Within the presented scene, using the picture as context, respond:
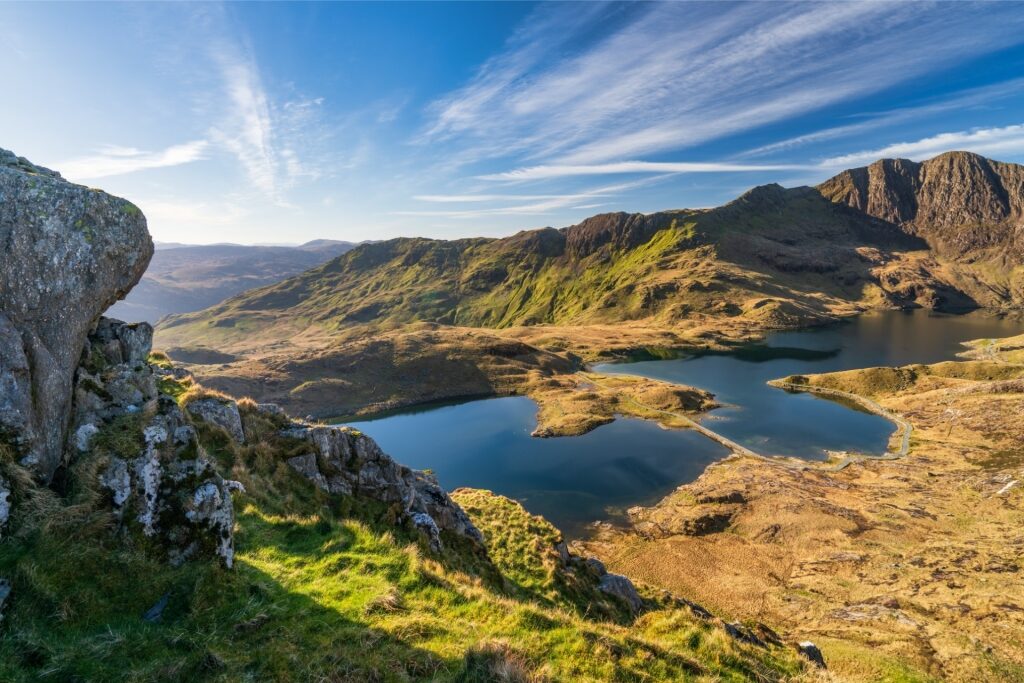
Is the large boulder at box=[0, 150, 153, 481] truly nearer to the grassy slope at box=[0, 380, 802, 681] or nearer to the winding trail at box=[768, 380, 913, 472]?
the grassy slope at box=[0, 380, 802, 681]

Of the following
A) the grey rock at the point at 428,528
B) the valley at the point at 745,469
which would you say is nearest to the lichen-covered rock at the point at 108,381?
the grey rock at the point at 428,528

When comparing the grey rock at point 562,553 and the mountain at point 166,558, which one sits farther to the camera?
the grey rock at point 562,553

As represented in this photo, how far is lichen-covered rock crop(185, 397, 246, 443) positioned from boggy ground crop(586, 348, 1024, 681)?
35.8 metres

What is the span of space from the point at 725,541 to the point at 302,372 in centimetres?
12828

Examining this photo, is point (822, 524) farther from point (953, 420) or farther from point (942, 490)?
point (953, 420)

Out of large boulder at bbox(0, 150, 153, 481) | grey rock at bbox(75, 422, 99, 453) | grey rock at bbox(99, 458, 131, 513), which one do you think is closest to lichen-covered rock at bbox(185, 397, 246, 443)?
large boulder at bbox(0, 150, 153, 481)

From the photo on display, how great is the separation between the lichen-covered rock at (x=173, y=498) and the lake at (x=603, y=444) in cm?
5091

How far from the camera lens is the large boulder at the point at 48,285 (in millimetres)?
12359

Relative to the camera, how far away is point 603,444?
89438 millimetres

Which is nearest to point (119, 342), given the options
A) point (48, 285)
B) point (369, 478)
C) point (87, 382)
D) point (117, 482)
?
point (87, 382)

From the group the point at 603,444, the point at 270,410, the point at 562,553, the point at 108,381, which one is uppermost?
the point at 108,381

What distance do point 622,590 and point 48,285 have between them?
98.9 feet

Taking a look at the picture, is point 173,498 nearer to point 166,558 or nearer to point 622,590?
point 166,558

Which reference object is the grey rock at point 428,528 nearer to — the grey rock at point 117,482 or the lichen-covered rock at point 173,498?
the lichen-covered rock at point 173,498
